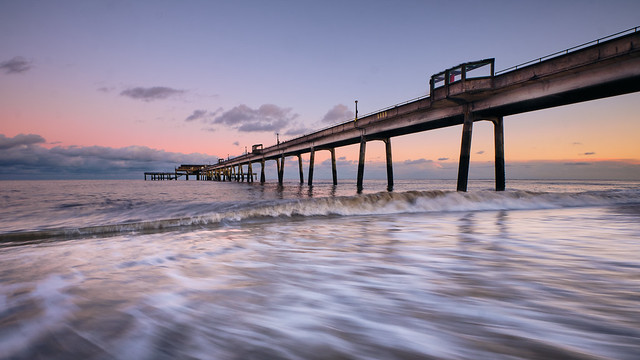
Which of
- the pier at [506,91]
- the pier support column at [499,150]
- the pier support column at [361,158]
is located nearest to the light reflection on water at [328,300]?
the pier at [506,91]

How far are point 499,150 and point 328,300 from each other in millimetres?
25955

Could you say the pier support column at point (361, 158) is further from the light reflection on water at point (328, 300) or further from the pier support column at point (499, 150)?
the light reflection on water at point (328, 300)

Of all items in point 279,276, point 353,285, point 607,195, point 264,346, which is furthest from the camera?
point 607,195

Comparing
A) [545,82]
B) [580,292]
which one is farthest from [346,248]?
[545,82]

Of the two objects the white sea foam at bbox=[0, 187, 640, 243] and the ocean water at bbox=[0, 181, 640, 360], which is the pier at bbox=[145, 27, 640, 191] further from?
the ocean water at bbox=[0, 181, 640, 360]

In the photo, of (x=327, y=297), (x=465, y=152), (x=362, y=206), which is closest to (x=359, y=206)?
(x=362, y=206)

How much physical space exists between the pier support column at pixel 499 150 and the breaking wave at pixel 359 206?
32.4 ft

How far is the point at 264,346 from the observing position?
57.1 inches

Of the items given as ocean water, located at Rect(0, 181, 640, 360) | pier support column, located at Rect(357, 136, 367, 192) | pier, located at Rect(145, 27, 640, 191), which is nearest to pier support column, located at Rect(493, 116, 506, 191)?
pier, located at Rect(145, 27, 640, 191)

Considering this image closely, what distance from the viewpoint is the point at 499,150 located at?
75.9 feet

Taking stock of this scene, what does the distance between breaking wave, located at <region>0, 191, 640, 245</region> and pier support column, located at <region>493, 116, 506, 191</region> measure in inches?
389

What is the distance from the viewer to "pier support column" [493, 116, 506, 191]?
22516mm

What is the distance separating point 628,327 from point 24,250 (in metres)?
7.05

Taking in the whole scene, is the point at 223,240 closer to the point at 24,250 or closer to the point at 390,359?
the point at 24,250
